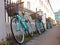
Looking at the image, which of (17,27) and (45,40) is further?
(45,40)

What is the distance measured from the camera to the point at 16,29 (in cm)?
496

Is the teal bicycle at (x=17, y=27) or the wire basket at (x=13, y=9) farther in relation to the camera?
the wire basket at (x=13, y=9)

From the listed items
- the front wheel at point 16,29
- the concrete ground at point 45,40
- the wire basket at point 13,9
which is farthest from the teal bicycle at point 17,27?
the concrete ground at point 45,40

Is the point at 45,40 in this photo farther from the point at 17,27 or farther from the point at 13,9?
the point at 13,9

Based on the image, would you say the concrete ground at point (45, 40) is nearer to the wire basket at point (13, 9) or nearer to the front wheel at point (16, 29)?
the front wheel at point (16, 29)

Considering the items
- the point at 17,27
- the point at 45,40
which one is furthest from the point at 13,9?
the point at 45,40

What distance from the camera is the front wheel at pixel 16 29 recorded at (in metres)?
4.73

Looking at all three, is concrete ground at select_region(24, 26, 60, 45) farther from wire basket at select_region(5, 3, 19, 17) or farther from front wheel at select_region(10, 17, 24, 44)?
wire basket at select_region(5, 3, 19, 17)

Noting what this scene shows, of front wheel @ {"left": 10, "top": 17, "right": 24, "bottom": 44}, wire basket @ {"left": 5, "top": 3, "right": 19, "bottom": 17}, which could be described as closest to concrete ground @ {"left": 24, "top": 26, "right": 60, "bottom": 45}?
front wheel @ {"left": 10, "top": 17, "right": 24, "bottom": 44}

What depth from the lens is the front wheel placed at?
15.5 feet

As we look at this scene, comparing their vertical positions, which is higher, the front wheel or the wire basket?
the wire basket

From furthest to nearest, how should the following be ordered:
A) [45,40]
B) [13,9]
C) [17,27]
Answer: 1. [45,40]
2. [17,27]
3. [13,9]

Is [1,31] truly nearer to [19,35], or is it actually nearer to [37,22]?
[19,35]

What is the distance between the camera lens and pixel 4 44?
4289 mm
